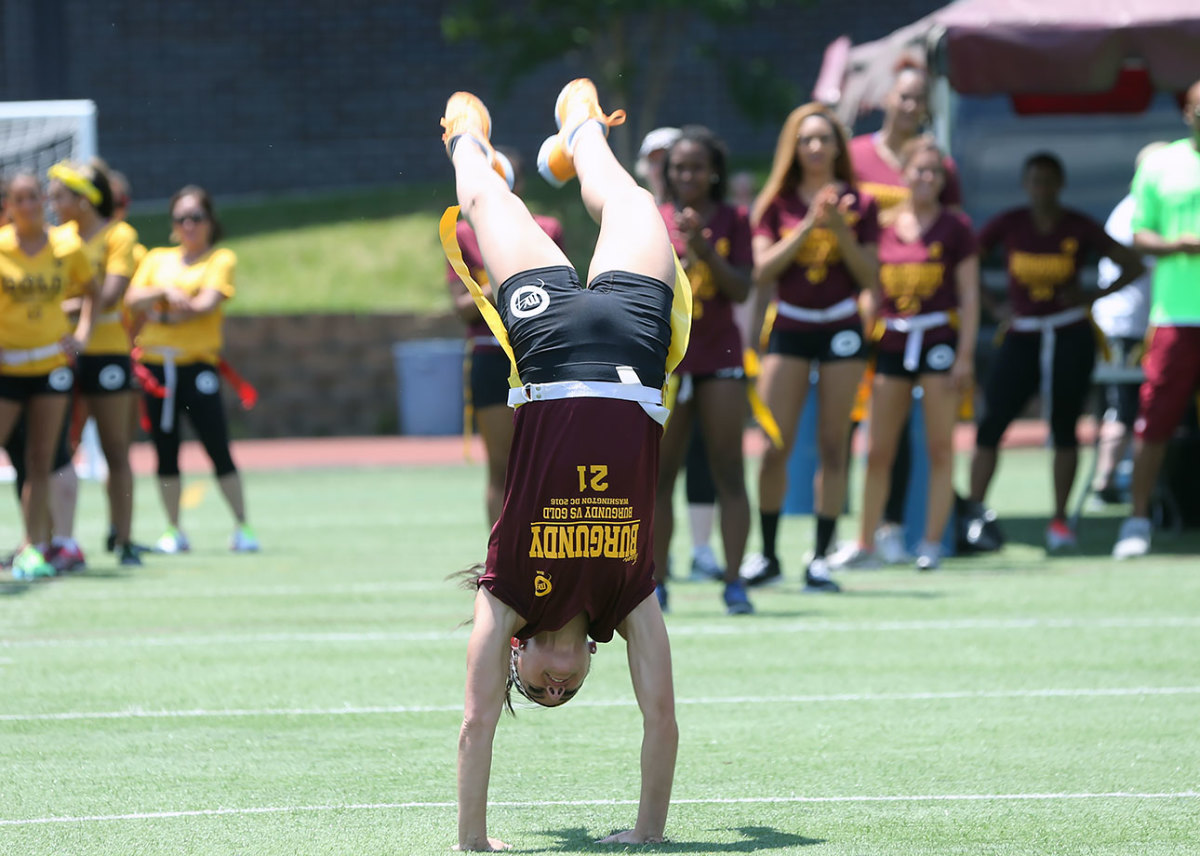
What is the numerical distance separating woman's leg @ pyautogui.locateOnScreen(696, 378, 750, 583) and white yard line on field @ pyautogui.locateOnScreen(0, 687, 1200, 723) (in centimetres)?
179

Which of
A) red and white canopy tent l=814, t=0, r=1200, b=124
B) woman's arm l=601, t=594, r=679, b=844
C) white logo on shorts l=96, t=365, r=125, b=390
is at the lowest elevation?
Result: woman's arm l=601, t=594, r=679, b=844

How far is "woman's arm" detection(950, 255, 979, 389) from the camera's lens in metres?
9.73

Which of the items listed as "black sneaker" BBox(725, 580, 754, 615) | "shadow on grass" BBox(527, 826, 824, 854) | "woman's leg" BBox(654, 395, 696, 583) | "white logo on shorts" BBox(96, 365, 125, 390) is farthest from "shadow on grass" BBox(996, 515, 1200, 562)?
"shadow on grass" BBox(527, 826, 824, 854)

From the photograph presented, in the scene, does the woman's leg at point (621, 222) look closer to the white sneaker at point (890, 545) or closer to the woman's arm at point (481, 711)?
the woman's arm at point (481, 711)

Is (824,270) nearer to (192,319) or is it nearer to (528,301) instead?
(192,319)

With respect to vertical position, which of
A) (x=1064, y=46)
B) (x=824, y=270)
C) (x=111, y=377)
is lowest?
(x=111, y=377)

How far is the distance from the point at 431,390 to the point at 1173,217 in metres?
12.4

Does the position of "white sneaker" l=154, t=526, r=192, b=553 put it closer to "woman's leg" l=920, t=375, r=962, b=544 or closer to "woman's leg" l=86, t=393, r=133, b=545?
"woman's leg" l=86, t=393, r=133, b=545

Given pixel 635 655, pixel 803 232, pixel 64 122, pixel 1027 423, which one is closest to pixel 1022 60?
pixel 803 232

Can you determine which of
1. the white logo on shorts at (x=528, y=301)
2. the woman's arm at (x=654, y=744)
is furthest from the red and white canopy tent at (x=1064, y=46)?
the woman's arm at (x=654, y=744)

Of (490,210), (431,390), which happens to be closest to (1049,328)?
(490,210)

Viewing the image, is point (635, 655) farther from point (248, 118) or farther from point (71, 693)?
point (248, 118)

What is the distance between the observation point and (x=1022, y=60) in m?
10.2

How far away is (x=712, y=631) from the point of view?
25.9ft
